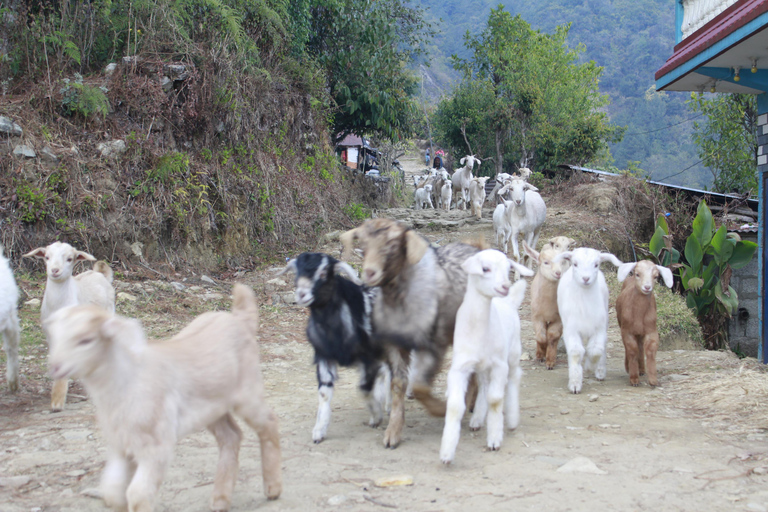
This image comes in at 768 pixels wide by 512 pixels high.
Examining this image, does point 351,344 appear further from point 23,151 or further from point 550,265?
point 23,151

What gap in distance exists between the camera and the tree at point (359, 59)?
17.1 m

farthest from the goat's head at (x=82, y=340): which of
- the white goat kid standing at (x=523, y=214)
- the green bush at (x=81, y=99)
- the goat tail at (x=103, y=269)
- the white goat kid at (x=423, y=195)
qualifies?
the white goat kid at (x=423, y=195)

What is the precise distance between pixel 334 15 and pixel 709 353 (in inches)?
514

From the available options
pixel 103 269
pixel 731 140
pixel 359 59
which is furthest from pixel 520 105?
pixel 103 269

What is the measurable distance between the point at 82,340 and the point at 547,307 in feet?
15.9

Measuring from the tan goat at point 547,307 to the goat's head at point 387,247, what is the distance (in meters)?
2.43

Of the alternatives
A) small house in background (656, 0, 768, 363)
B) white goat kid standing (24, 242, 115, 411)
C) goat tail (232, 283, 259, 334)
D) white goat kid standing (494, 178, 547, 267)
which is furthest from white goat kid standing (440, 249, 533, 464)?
white goat kid standing (494, 178, 547, 267)

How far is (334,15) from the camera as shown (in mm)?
16781

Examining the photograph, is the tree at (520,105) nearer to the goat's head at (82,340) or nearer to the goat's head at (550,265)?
the goat's head at (550,265)

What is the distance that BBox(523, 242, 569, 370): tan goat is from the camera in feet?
21.1

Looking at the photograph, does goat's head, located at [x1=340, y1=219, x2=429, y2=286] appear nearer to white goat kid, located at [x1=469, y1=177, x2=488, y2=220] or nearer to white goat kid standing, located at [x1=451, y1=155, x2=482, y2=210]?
white goat kid, located at [x1=469, y1=177, x2=488, y2=220]

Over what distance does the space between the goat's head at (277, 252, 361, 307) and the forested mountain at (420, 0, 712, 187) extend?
41.2m

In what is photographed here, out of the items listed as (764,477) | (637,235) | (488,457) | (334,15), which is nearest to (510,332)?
(488,457)

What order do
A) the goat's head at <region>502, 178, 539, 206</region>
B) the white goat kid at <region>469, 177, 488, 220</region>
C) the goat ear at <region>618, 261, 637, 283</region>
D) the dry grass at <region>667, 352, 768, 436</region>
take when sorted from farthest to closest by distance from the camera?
1. the white goat kid at <region>469, 177, 488, 220</region>
2. the goat's head at <region>502, 178, 539, 206</region>
3. the goat ear at <region>618, 261, 637, 283</region>
4. the dry grass at <region>667, 352, 768, 436</region>
